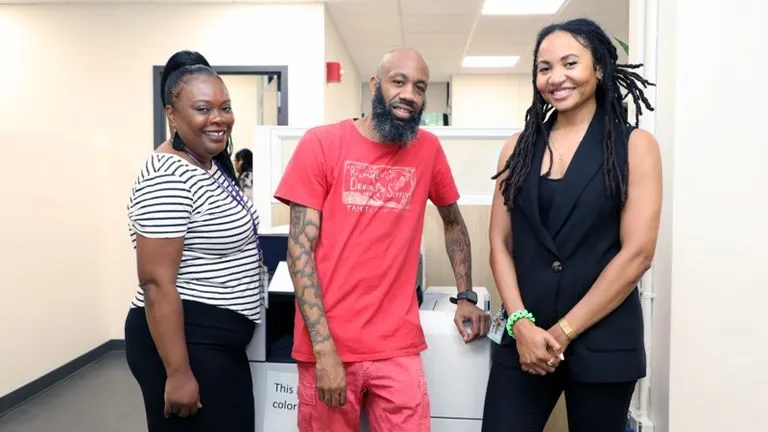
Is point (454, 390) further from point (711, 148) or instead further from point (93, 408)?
point (93, 408)

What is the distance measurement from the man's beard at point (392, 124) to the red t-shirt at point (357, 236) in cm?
3

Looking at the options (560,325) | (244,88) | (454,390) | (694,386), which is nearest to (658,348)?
(694,386)

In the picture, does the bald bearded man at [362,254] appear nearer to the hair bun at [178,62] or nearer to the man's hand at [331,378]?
the man's hand at [331,378]

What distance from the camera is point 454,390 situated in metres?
1.54

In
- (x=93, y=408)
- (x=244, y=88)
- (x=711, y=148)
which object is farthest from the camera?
(x=244, y=88)

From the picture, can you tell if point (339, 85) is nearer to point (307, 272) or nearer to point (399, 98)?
point (399, 98)

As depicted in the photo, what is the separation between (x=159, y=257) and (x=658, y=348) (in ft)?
5.07

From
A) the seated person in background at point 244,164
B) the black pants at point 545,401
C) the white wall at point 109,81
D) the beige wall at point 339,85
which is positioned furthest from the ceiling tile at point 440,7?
the black pants at point 545,401

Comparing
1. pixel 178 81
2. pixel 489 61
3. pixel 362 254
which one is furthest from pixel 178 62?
pixel 489 61

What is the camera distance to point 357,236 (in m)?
1.32

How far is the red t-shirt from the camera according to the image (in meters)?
1.30

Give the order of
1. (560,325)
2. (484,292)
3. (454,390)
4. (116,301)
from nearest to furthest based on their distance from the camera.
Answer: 1. (560,325)
2. (454,390)
3. (484,292)
4. (116,301)

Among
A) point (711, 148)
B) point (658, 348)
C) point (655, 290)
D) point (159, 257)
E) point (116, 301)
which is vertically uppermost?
point (711, 148)

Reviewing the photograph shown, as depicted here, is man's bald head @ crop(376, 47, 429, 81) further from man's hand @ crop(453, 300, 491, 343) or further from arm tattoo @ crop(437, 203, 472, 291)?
man's hand @ crop(453, 300, 491, 343)
